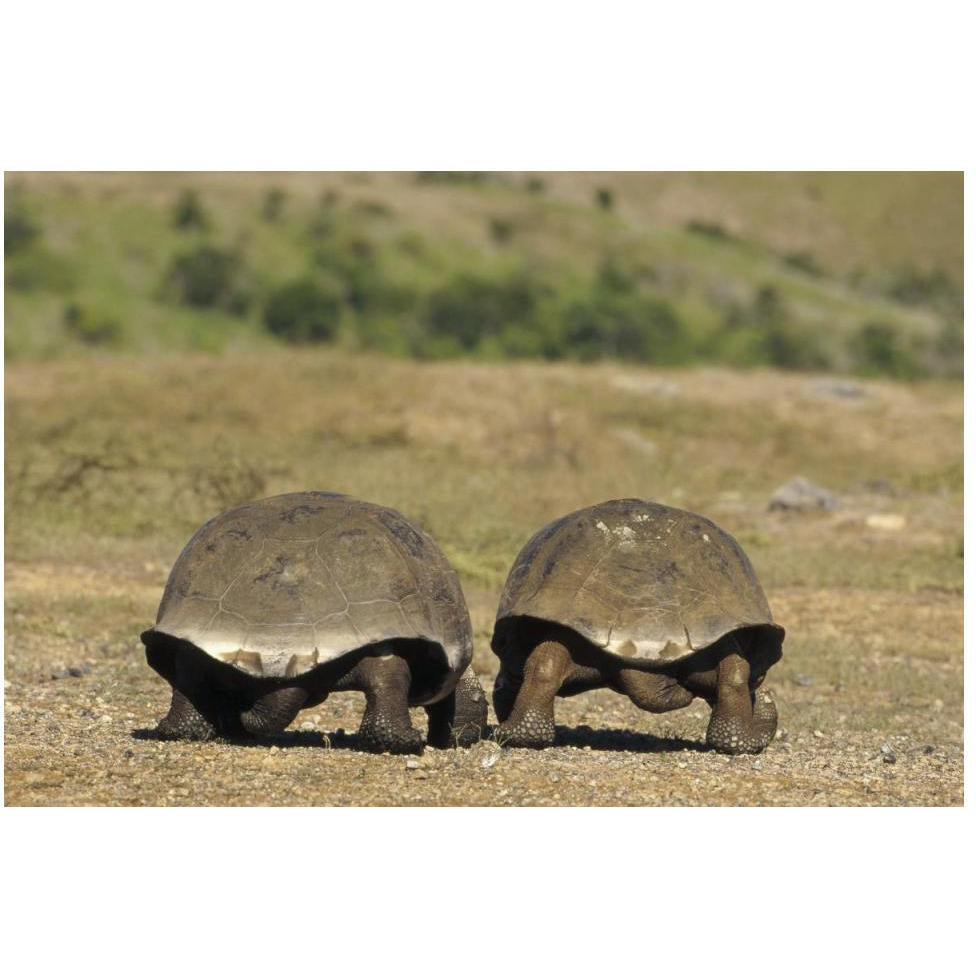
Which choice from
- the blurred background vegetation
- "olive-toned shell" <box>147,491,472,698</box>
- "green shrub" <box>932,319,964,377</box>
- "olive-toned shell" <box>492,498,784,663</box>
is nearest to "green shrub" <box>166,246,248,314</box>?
the blurred background vegetation

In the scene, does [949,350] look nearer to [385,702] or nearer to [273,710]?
[385,702]

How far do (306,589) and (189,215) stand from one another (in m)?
46.8

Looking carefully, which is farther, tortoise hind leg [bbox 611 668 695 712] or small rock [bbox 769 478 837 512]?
small rock [bbox 769 478 837 512]

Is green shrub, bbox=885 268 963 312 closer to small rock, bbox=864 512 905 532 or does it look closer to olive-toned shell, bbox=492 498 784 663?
small rock, bbox=864 512 905 532

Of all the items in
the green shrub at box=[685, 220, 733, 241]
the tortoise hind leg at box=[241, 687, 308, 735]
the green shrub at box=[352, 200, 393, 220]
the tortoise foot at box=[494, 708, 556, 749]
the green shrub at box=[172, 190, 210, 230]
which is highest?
the green shrub at box=[685, 220, 733, 241]

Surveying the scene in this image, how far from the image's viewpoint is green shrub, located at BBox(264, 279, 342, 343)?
45.2 metres

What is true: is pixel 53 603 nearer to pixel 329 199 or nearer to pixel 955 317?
pixel 329 199

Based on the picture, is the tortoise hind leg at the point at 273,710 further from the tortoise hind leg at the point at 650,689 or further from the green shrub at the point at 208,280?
the green shrub at the point at 208,280

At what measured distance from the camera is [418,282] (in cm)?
5188

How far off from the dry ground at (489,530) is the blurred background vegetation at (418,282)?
29.9 ft

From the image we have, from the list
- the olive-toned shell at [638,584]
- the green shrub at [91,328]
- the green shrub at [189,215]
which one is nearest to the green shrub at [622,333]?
the green shrub at [91,328]

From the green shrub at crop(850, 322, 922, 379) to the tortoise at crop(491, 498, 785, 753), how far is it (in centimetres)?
3734

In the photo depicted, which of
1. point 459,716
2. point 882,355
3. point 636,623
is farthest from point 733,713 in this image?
point 882,355

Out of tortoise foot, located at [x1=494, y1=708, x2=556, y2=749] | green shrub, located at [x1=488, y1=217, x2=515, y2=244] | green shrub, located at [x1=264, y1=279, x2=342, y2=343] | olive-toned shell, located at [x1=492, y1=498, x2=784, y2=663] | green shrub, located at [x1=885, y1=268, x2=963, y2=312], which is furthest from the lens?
green shrub, located at [x1=885, y1=268, x2=963, y2=312]
